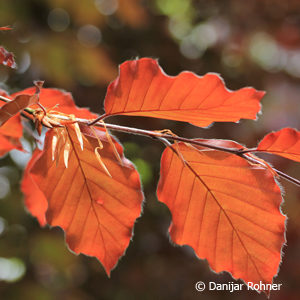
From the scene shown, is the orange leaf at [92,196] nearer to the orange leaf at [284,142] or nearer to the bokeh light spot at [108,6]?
the orange leaf at [284,142]

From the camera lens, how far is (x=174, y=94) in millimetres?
388

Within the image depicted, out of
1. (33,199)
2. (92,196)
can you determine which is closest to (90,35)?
(33,199)

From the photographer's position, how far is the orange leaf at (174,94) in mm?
381

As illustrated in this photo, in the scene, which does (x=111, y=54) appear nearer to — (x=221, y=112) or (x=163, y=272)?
(x=163, y=272)

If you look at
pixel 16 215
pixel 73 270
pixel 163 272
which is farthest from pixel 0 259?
pixel 163 272

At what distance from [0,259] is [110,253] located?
5.16 ft

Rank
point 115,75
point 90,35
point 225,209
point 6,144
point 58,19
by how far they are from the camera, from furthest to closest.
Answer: point 90,35
point 58,19
point 115,75
point 6,144
point 225,209

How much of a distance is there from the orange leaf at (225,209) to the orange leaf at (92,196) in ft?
0.14

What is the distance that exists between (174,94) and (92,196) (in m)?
0.15

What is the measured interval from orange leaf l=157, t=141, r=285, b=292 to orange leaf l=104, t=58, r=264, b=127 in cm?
4

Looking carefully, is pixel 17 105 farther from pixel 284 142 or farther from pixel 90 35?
pixel 90 35

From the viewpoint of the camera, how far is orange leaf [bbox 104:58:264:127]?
0.38 meters

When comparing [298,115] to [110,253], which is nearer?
[110,253]

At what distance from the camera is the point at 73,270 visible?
2207mm
